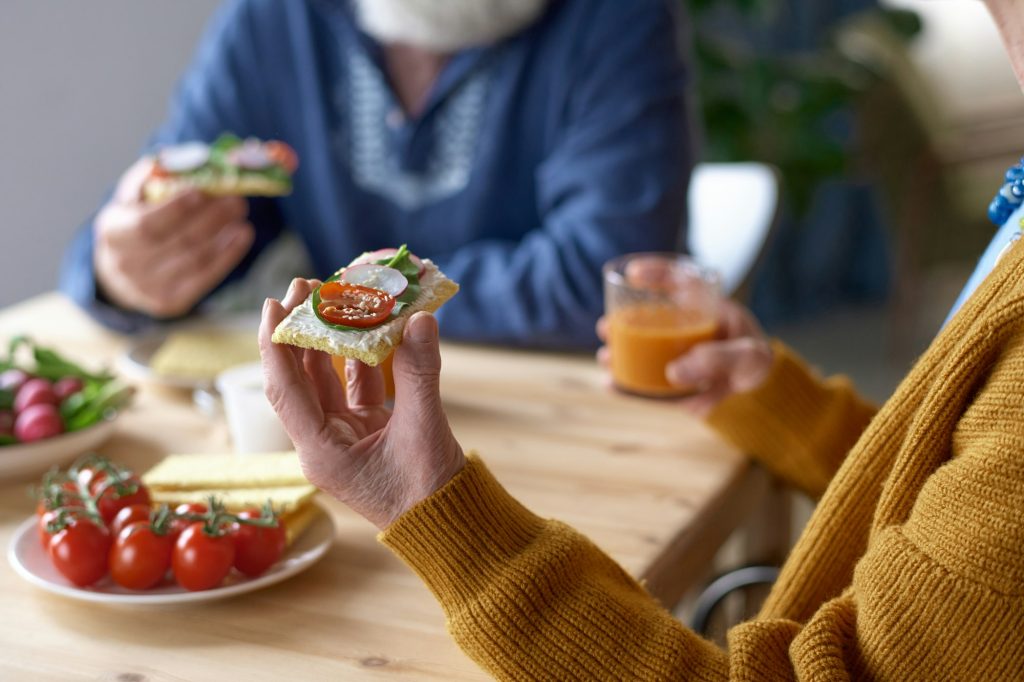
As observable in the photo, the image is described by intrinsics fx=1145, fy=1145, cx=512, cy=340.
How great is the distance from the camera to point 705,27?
4.04 meters

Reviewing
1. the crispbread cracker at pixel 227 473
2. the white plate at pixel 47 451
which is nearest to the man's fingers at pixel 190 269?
the white plate at pixel 47 451

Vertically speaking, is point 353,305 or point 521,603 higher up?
point 353,305

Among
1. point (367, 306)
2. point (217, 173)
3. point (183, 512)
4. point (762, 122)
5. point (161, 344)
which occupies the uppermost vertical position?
point (367, 306)

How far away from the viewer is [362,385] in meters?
0.88

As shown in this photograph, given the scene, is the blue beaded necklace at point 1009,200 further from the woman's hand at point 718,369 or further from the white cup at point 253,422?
the white cup at point 253,422

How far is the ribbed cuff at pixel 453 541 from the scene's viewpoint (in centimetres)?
79

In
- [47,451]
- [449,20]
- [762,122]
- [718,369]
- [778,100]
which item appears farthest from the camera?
[778,100]

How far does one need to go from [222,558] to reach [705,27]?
350cm

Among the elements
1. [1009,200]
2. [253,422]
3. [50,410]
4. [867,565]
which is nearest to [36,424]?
[50,410]

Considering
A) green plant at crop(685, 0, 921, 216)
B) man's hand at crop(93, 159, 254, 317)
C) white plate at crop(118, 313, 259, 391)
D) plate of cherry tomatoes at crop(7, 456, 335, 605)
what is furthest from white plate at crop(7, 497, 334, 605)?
green plant at crop(685, 0, 921, 216)

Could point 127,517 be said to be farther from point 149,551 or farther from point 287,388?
point 287,388

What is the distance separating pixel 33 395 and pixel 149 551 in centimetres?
38

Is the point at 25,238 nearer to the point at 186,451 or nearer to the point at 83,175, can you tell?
the point at 83,175

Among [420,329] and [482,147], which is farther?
[482,147]
